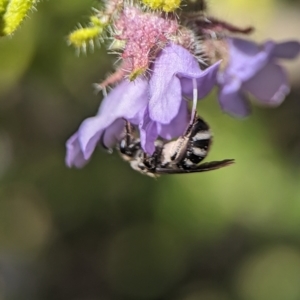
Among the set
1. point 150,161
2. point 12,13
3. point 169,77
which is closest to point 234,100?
point 150,161

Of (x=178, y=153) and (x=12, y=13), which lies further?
(x=178, y=153)

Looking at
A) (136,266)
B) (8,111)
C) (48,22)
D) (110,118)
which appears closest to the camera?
(110,118)

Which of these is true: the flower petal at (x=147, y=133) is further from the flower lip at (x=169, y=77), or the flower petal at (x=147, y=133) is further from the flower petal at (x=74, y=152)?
the flower petal at (x=74, y=152)

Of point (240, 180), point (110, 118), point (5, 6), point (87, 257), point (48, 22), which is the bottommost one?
point (87, 257)

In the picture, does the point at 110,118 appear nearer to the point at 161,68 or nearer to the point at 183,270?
the point at 161,68

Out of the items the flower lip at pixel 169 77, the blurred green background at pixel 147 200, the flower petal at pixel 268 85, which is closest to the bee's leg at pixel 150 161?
the flower lip at pixel 169 77

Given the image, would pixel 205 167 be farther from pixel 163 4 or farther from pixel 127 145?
pixel 163 4

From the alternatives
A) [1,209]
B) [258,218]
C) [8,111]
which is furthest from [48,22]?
[258,218]
